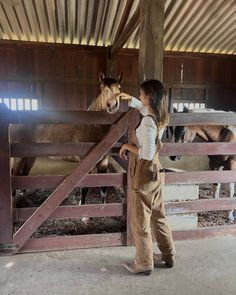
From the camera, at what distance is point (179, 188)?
Result: 10.6ft

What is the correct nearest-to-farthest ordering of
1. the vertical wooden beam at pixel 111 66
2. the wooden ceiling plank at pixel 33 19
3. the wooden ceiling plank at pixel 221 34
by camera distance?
the wooden ceiling plank at pixel 33 19 → the wooden ceiling plank at pixel 221 34 → the vertical wooden beam at pixel 111 66

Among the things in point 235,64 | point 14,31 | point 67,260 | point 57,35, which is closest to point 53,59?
point 57,35

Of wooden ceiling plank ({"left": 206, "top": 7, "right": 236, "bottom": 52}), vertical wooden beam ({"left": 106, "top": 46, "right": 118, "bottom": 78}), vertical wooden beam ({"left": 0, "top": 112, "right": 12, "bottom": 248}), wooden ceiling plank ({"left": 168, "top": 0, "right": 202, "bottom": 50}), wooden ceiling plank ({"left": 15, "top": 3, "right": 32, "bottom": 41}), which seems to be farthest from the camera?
vertical wooden beam ({"left": 106, "top": 46, "right": 118, "bottom": 78})

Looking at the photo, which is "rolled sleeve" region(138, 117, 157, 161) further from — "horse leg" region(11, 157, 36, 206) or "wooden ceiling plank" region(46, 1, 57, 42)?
"wooden ceiling plank" region(46, 1, 57, 42)

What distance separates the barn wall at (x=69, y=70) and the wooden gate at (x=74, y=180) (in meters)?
5.24

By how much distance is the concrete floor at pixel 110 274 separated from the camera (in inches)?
87.2

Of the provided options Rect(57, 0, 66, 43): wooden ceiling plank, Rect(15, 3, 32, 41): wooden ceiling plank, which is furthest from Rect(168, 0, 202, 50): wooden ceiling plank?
Rect(15, 3, 32, 41): wooden ceiling plank

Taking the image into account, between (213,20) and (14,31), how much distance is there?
4.91 m

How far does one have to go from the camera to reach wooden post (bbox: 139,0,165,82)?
283cm

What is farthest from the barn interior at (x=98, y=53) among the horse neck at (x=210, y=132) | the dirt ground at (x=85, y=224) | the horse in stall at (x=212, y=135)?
the horse neck at (x=210, y=132)

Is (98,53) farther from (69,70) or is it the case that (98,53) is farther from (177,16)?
(177,16)

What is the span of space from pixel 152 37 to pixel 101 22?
4266mm

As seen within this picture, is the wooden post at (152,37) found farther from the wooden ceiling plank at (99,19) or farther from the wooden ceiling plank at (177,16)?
the wooden ceiling plank at (177,16)

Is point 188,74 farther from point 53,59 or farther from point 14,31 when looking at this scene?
point 14,31
